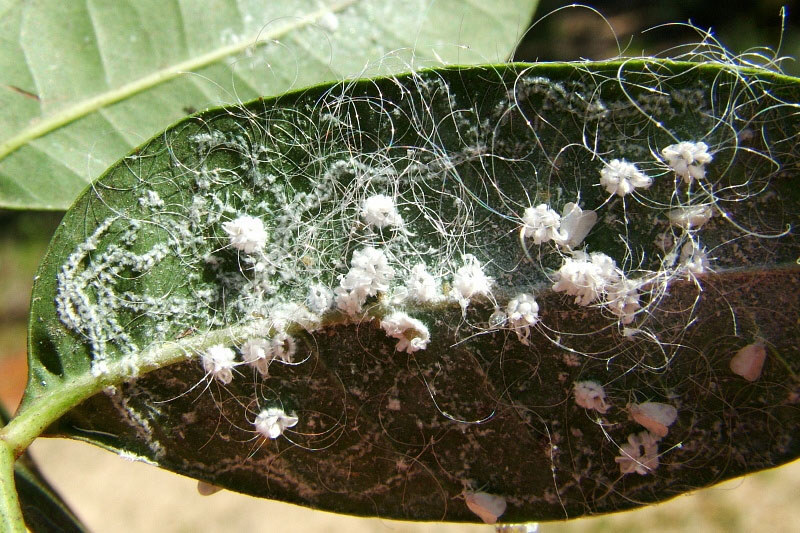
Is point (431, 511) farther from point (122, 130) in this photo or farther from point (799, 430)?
point (122, 130)

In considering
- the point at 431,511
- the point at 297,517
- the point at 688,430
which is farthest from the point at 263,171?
the point at 297,517

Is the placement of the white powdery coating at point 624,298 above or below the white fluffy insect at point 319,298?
below

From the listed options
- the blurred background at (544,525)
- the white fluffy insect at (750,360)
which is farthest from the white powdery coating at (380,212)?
the blurred background at (544,525)

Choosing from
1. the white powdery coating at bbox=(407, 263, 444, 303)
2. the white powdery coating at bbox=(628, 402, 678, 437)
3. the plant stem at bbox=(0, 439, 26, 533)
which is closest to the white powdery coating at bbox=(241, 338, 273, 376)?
the white powdery coating at bbox=(407, 263, 444, 303)

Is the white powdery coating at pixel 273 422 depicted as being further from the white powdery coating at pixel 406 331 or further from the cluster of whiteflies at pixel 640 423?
the cluster of whiteflies at pixel 640 423

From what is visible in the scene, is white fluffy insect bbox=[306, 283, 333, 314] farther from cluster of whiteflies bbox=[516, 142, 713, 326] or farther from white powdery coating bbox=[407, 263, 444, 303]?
cluster of whiteflies bbox=[516, 142, 713, 326]

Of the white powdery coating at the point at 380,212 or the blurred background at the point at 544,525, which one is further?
the blurred background at the point at 544,525

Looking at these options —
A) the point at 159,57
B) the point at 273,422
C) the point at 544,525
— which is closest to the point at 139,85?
the point at 159,57
